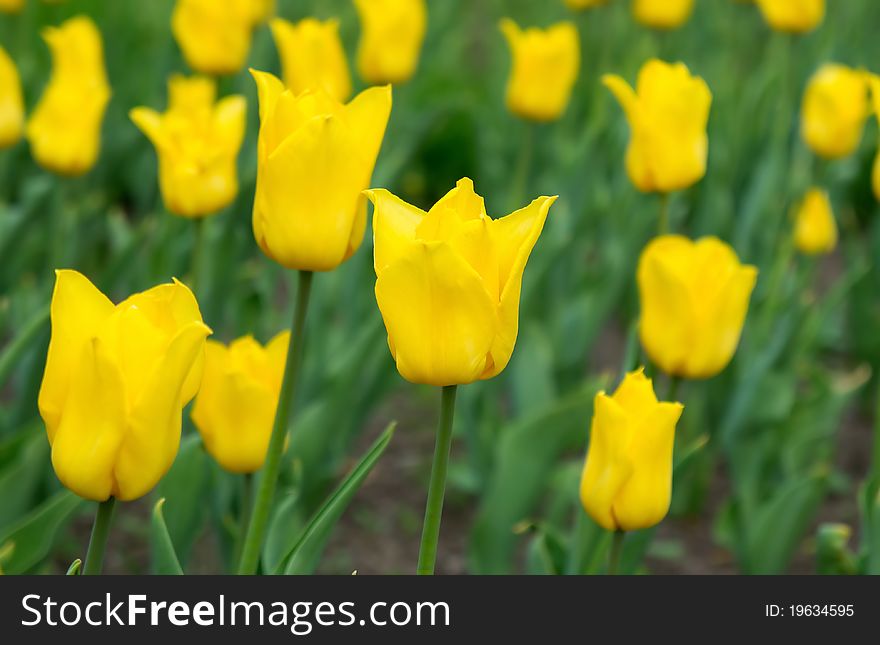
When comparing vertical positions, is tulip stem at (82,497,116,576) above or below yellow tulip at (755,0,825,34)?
below

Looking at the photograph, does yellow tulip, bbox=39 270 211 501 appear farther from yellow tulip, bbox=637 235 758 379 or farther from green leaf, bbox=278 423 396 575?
yellow tulip, bbox=637 235 758 379

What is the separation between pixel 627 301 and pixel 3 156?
1.54 metres

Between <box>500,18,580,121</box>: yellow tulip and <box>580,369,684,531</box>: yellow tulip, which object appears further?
<box>500,18,580,121</box>: yellow tulip

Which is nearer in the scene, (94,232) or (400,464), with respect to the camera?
(400,464)

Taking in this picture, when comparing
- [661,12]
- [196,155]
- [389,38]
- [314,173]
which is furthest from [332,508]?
[661,12]

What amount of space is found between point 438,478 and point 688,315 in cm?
57

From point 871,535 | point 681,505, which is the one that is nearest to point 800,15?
point 681,505

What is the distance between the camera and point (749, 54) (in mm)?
4875

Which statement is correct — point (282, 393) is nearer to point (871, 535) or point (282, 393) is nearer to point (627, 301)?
point (871, 535)

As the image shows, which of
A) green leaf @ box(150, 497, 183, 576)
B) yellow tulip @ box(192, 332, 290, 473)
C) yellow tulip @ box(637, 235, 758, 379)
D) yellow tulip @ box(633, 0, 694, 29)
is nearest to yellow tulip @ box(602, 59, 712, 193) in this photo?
yellow tulip @ box(637, 235, 758, 379)

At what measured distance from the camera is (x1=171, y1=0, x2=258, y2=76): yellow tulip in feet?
8.11

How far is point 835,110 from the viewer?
241 cm

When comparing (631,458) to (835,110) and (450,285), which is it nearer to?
(450,285)

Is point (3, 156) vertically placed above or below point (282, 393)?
above
